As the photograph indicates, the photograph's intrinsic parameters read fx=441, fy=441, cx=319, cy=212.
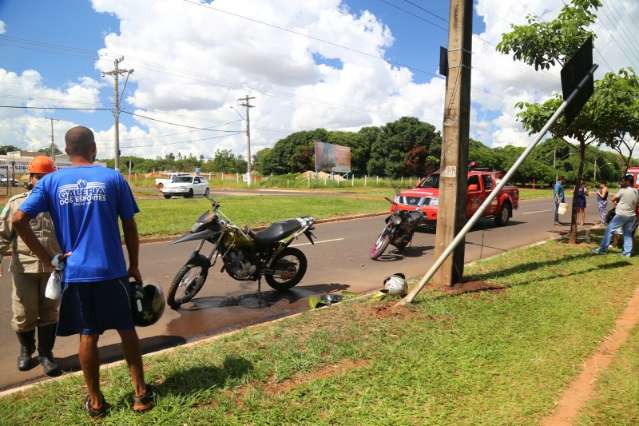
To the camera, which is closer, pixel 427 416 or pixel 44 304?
pixel 427 416

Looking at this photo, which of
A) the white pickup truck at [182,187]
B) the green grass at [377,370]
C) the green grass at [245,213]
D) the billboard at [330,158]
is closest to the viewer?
the green grass at [377,370]

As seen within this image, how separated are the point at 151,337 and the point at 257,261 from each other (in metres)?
1.78

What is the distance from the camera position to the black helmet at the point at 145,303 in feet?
10.5

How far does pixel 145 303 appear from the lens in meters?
3.34

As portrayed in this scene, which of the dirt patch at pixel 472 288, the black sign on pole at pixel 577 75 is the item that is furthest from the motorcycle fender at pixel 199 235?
the black sign on pole at pixel 577 75

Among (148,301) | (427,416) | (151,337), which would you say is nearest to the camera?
(427,416)

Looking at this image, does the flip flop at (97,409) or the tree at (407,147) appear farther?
the tree at (407,147)

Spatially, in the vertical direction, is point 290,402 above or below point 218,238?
below

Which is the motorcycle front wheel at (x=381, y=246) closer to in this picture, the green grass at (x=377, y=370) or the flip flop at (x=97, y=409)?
the green grass at (x=377, y=370)

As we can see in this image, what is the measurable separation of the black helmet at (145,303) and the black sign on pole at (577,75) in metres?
5.67

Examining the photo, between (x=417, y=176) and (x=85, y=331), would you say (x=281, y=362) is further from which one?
(x=417, y=176)

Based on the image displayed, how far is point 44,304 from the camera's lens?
4008mm

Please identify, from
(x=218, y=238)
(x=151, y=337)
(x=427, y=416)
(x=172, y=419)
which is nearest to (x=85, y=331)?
(x=172, y=419)

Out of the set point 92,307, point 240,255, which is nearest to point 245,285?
point 240,255
